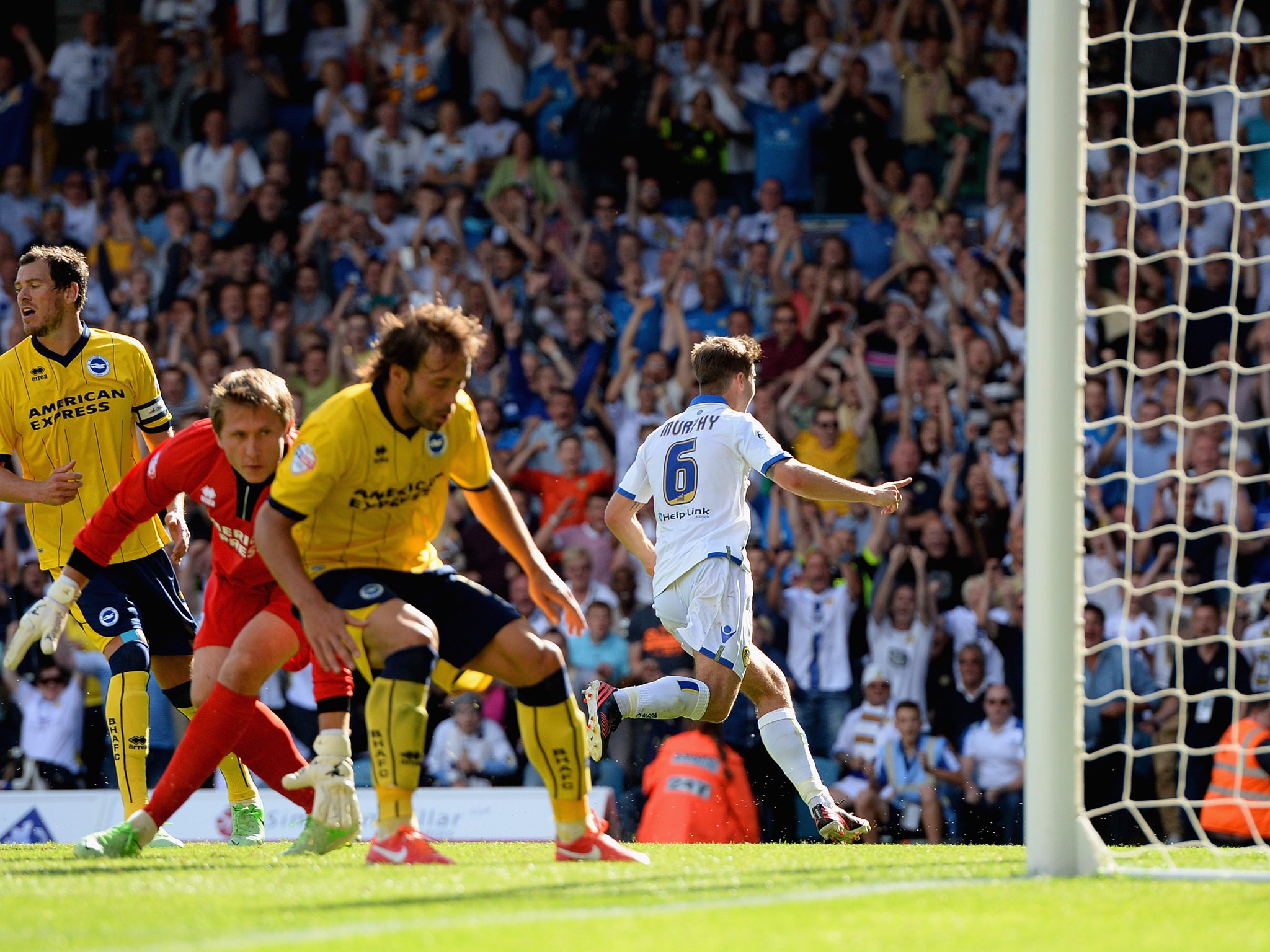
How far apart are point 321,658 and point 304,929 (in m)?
1.10

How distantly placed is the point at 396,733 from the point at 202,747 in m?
1.11

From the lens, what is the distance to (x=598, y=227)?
41.5ft

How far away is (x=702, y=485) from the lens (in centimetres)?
627

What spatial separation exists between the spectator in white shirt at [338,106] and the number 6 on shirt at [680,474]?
335 inches

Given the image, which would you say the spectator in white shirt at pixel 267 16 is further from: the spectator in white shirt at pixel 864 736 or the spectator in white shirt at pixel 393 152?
the spectator in white shirt at pixel 864 736

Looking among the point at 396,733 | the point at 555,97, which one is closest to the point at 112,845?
the point at 396,733

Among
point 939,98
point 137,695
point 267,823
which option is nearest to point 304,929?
point 137,695

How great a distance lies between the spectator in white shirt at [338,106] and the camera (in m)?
13.9

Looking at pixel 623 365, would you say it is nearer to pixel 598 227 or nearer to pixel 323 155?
pixel 598 227

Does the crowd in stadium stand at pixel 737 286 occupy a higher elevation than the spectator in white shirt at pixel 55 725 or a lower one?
higher

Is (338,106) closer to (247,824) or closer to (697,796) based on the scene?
(697,796)

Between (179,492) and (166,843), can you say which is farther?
(166,843)

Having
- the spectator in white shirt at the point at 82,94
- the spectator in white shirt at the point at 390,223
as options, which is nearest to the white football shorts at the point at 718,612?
the spectator in white shirt at the point at 390,223

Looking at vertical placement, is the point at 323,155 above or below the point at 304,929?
above
